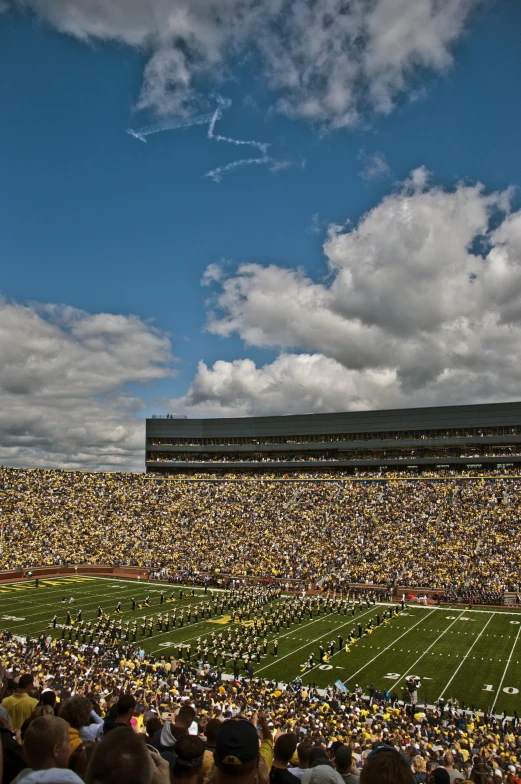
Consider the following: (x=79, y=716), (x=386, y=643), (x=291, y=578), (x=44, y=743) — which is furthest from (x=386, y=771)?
(x=291, y=578)

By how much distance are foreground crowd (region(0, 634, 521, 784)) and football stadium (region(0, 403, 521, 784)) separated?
0.14 m

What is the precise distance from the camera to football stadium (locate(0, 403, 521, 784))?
15250mm

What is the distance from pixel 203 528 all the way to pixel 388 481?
18690 millimetres

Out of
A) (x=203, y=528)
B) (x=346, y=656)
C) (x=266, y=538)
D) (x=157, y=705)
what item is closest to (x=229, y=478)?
(x=203, y=528)

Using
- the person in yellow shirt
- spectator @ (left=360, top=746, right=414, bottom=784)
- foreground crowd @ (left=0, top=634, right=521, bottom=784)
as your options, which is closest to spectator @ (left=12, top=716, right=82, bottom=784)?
foreground crowd @ (left=0, top=634, right=521, bottom=784)

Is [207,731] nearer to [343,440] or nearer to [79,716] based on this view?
[79,716]

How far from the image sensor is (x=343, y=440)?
62.4m

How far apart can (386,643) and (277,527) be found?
81.1ft

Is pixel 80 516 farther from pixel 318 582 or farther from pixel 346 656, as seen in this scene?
pixel 346 656

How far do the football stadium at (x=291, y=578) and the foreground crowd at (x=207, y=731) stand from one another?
0.14 meters

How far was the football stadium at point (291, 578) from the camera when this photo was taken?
50.0ft

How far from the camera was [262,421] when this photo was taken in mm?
66250

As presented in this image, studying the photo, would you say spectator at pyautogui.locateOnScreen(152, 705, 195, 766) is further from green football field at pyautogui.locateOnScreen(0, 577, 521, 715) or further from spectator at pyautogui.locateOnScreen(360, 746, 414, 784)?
green football field at pyautogui.locateOnScreen(0, 577, 521, 715)

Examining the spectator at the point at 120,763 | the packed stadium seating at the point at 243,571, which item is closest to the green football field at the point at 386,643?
the packed stadium seating at the point at 243,571
